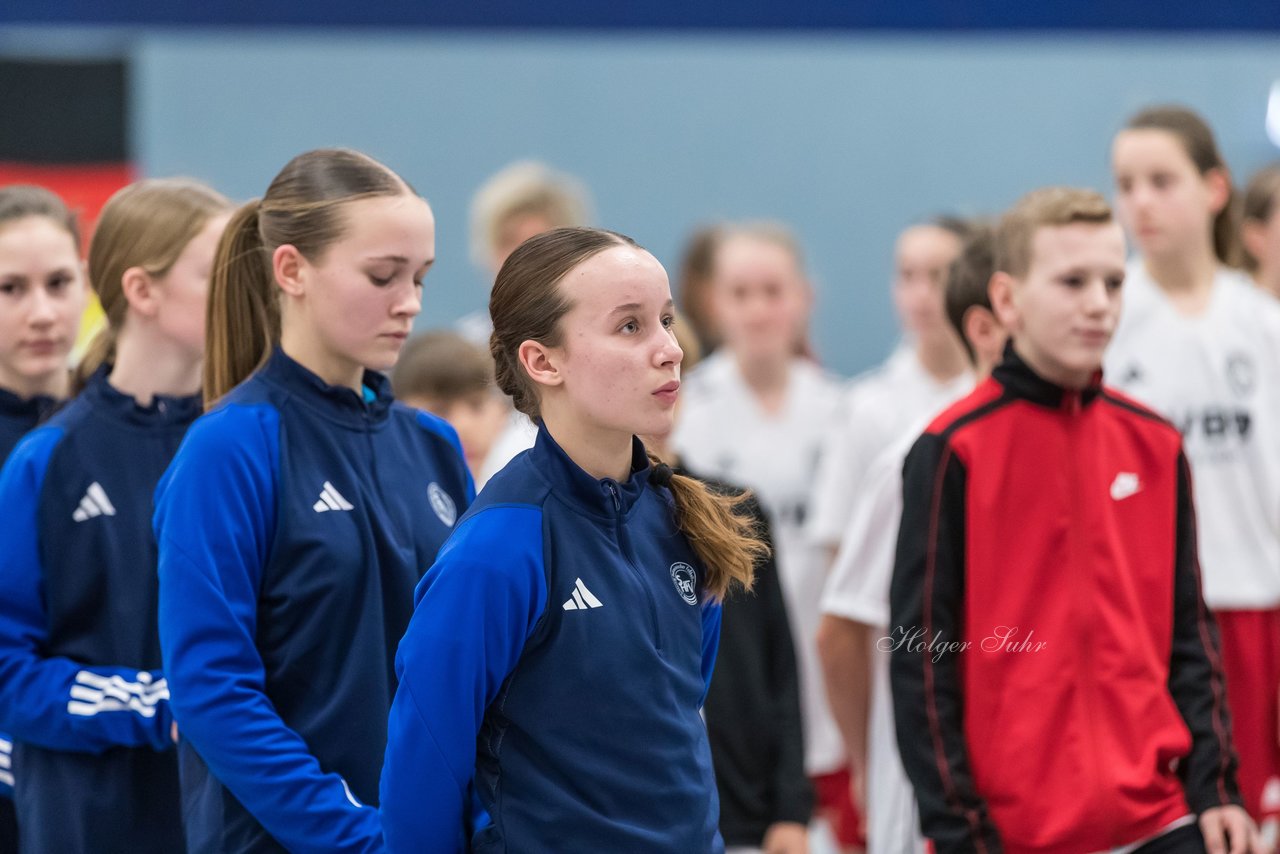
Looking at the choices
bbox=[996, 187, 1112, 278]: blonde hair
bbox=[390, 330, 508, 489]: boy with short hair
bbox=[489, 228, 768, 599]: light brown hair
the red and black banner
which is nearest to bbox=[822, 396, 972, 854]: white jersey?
bbox=[996, 187, 1112, 278]: blonde hair

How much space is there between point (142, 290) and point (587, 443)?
3.90 ft

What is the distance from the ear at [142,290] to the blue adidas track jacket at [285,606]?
511 millimetres

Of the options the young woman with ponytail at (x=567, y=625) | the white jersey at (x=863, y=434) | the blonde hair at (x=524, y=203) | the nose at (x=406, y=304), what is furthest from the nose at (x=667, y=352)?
the blonde hair at (x=524, y=203)

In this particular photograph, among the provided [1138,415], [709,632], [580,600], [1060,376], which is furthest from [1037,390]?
[580,600]

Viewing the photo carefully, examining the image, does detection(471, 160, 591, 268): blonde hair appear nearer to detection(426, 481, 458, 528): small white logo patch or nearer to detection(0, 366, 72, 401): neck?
detection(0, 366, 72, 401): neck

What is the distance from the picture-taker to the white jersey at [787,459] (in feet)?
16.5

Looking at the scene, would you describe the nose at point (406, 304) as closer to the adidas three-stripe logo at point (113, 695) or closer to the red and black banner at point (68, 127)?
the adidas three-stripe logo at point (113, 695)

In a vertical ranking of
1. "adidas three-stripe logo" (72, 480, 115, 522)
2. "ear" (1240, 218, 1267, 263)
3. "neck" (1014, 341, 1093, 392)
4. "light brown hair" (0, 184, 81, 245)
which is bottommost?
"adidas three-stripe logo" (72, 480, 115, 522)

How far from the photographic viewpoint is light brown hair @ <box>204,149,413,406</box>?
2.52 metres

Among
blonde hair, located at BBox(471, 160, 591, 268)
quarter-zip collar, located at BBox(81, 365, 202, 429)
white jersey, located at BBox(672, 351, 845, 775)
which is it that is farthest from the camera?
blonde hair, located at BBox(471, 160, 591, 268)

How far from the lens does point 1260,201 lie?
5141 mm

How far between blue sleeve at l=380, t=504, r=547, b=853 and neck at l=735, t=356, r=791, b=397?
3.40 metres

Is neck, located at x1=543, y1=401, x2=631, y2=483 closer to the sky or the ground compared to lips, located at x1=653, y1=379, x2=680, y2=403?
closer to the ground

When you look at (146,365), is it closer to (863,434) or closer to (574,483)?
(574,483)
